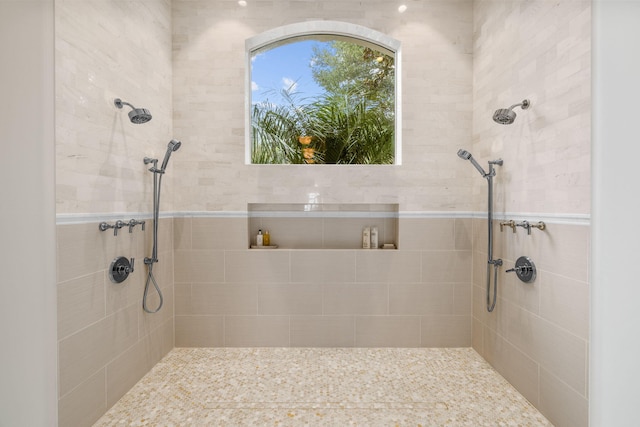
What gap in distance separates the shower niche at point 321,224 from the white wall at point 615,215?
230 cm

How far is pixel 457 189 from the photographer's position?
8.54ft

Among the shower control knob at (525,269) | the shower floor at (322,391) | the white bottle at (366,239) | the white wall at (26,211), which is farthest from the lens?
the white bottle at (366,239)

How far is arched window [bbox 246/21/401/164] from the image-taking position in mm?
2756

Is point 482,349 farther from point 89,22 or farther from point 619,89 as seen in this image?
point 89,22

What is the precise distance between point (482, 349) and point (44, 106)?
2768mm

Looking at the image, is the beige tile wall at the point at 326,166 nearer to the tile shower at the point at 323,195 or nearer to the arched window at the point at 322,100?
the tile shower at the point at 323,195

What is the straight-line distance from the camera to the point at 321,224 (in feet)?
9.00

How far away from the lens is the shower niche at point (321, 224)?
2.73 m

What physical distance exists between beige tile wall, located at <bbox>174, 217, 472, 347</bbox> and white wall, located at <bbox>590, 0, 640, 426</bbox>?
2182 mm

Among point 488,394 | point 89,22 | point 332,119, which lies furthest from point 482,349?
point 89,22

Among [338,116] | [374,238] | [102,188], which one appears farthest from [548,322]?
[102,188]

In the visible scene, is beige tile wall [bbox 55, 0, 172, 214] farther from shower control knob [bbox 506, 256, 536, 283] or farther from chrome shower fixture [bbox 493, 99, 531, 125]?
Answer: shower control knob [bbox 506, 256, 536, 283]

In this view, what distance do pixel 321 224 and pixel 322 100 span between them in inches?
40.6

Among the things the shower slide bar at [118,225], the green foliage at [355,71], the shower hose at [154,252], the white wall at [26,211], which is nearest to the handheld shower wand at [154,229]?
the shower hose at [154,252]
